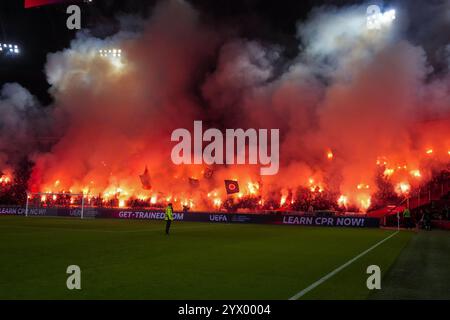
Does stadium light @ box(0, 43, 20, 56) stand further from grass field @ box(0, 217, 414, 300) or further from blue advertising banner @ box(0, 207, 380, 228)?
grass field @ box(0, 217, 414, 300)

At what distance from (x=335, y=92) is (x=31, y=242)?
36402 millimetres

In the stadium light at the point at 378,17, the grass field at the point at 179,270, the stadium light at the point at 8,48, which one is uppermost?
the stadium light at the point at 378,17

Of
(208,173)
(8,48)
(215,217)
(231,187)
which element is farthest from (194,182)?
(8,48)

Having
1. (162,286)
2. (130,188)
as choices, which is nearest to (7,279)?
(162,286)

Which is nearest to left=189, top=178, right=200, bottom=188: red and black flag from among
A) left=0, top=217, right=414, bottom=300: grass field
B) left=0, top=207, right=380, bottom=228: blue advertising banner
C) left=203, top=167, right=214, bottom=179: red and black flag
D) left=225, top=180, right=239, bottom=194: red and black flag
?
left=203, top=167, right=214, bottom=179: red and black flag

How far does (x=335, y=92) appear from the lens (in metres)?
46.2

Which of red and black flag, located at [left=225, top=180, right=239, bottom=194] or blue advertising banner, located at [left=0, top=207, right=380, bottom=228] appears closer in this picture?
blue advertising banner, located at [left=0, top=207, right=380, bottom=228]

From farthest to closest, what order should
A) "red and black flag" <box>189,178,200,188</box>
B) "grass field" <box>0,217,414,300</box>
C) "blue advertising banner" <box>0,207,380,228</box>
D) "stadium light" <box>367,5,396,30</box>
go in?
"red and black flag" <box>189,178,200,188</box> → "stadium light" <box>367,5,396,30</box> → "blue advertising banner" <box>0,207,380,228</box> → "grass field" <box>0,217,414,300</box>

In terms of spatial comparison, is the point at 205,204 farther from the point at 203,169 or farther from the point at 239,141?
the point at 239,141

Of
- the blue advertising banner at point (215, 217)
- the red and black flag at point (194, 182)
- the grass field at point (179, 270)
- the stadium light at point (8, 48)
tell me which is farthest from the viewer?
the red and black flag at point (194, 182)

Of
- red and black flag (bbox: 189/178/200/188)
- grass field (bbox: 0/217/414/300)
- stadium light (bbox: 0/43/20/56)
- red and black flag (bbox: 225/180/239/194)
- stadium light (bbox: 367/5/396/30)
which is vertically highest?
stadium light (bbox: 367/5/396/30)

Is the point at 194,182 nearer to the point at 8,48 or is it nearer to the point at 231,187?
the point at 231,187

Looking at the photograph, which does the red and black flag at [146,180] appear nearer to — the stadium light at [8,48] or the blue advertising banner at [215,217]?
the blue advertising banner at [215,217]

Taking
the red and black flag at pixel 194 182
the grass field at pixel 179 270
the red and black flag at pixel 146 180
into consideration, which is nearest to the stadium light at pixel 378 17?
the red and black flag at pixel 194 182
